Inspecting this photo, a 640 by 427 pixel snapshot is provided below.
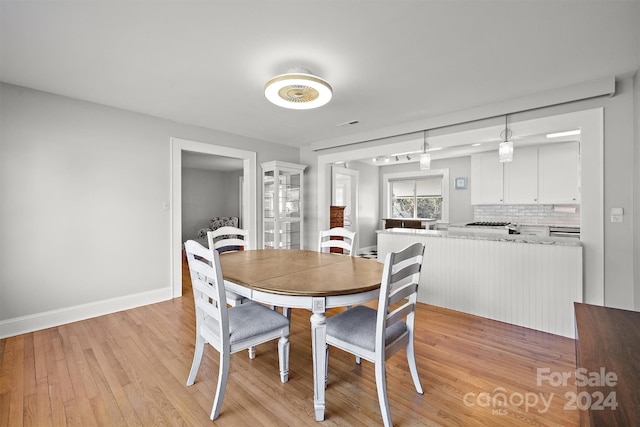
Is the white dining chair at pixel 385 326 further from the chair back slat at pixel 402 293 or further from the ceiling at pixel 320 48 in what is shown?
the ceiling at pixel 320 48

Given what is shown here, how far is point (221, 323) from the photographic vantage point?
155 cm

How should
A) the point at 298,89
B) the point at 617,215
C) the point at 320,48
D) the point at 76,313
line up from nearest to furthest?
1. the point at 320,48
2. the point at 298,89
3. the point at 617,215
4. the point at 76,313

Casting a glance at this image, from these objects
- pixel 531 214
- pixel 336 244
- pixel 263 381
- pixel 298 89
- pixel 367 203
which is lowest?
pixel 263 381

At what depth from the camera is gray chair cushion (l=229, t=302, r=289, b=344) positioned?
5.43 ft

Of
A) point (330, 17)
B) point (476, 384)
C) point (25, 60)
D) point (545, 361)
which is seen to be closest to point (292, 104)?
point (330, 17)

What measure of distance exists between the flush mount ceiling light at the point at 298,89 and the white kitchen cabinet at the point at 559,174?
4704mm

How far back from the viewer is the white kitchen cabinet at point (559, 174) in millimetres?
4695

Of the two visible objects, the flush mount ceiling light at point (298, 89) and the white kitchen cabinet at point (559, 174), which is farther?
the white kitchen cabinet at point (559, 174)

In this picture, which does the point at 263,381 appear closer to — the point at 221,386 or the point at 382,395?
the point at 221,386

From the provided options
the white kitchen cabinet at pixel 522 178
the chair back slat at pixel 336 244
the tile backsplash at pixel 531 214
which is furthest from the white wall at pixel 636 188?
the tile backsplash at pixel 531 214

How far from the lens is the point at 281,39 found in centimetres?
191

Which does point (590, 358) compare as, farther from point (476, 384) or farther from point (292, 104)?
point (292, 104)

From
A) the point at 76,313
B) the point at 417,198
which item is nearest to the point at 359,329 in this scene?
the point at 76,313

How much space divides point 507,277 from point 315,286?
2344 mm
